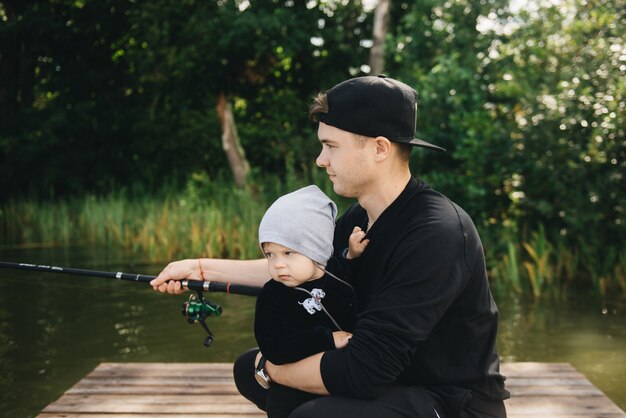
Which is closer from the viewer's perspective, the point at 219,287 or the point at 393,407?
the point at 393,407

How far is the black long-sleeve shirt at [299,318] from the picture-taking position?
2.11 metres

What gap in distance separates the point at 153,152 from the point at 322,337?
627 inches

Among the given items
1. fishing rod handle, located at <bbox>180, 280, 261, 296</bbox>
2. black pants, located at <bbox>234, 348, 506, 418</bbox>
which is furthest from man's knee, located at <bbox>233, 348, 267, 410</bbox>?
black pants, located at <bbox>234, 348, 506, 418</bbox>

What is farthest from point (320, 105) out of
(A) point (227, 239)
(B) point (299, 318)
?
(A) point (227, 239)

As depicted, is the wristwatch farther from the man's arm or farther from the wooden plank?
the wooden plank

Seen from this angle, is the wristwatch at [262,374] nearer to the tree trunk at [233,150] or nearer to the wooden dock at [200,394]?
the wooden dock at [200,394]

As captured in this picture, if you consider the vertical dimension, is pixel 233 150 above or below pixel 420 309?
below

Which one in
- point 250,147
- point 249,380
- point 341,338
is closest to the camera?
point 341,338

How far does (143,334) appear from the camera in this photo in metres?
5.74

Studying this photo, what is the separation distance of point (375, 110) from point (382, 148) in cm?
11

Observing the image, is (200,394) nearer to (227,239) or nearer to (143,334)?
(143,334)

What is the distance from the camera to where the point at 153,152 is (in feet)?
57.6

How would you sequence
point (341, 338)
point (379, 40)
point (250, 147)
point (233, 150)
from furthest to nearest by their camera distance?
point (250, 147), point (233, 150), point (379, 40), point (341, 338)

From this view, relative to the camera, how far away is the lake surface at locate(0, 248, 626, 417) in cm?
473
